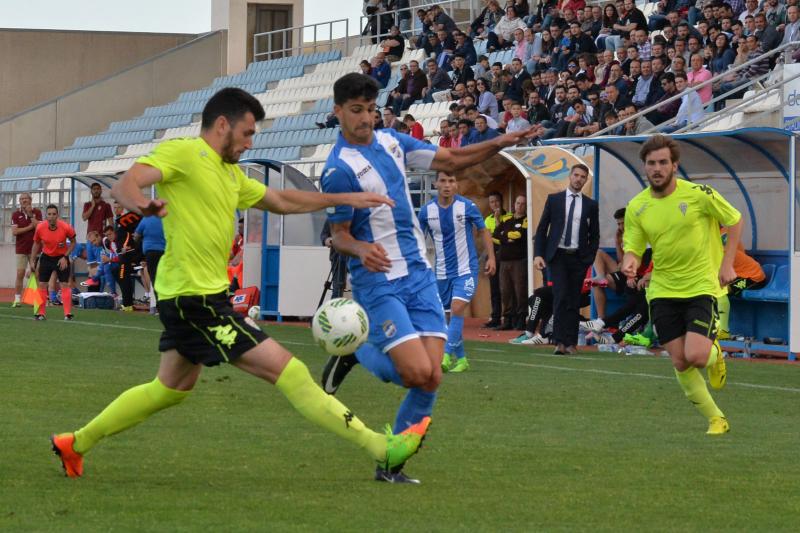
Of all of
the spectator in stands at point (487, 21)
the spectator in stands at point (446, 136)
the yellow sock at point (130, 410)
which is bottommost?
the yellow sock at point (130, 410)

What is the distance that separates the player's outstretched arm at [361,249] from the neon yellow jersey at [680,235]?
3.08m

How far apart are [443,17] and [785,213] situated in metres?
15.3

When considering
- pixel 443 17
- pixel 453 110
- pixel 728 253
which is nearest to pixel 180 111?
pixel 443 17

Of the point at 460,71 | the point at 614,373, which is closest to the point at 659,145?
the point at 614,373

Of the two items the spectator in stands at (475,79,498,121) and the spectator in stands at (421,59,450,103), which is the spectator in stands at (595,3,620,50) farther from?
the spectator in stands at (421,59,450,103)

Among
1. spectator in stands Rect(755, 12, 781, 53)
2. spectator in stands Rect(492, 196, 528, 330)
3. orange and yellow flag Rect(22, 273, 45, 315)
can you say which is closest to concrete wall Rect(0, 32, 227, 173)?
orange and yellow flag Rect(22, 273, 45, 315)

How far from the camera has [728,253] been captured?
1029 centimetres

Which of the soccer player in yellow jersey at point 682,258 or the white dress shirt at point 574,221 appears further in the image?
the white dress shirt at point 574,221

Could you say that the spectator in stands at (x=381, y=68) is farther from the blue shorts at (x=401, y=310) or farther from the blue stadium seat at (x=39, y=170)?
the blue shorts at (x=401, y=310)

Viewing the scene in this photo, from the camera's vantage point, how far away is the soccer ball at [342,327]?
7.62 metres

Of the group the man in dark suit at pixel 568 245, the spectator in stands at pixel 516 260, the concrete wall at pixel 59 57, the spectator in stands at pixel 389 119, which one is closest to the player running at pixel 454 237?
the man in dark suit at pixel 568 245

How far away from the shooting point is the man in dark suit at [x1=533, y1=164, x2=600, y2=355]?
17047 mm

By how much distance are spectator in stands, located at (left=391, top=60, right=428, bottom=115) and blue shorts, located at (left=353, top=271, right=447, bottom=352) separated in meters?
23.0

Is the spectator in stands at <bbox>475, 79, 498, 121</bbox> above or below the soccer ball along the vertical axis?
above
